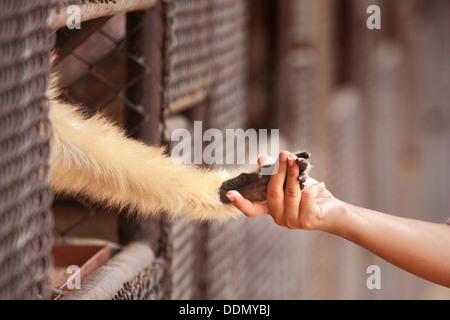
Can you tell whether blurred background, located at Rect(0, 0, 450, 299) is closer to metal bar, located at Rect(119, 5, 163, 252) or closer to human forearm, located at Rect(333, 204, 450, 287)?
metal bar, located at Rect(119, 5, 163, 252)

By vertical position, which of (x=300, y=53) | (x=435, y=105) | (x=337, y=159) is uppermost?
(x=435, y=105)

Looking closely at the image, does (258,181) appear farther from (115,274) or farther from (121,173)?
(115,274)

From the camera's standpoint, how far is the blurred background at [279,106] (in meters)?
1.25

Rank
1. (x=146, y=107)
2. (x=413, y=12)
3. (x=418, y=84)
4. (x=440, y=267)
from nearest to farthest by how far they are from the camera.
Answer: (x=440, y=267) → (x=146, y=107) → (x=413, y=12) → (x=418, y=84)

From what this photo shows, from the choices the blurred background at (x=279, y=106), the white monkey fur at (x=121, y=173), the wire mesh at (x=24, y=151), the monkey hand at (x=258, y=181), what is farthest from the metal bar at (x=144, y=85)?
the wire mesh at (x=24, y=151)

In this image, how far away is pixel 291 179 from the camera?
84 cm

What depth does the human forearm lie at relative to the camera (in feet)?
3.11

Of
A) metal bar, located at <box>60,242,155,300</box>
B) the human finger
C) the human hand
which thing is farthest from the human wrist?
metal bar, located at <box>60,242,155,300</box>

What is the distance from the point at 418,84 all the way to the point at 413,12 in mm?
766

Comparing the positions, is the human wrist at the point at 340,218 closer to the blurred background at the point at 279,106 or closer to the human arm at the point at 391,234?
the human arm at the point at 391,234

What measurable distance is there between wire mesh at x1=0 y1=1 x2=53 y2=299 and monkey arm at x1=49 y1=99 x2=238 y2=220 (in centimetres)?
27

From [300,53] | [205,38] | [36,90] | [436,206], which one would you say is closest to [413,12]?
[436,206]

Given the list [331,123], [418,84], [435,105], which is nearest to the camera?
[331,123]

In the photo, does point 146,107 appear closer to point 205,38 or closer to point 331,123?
point 205,38
